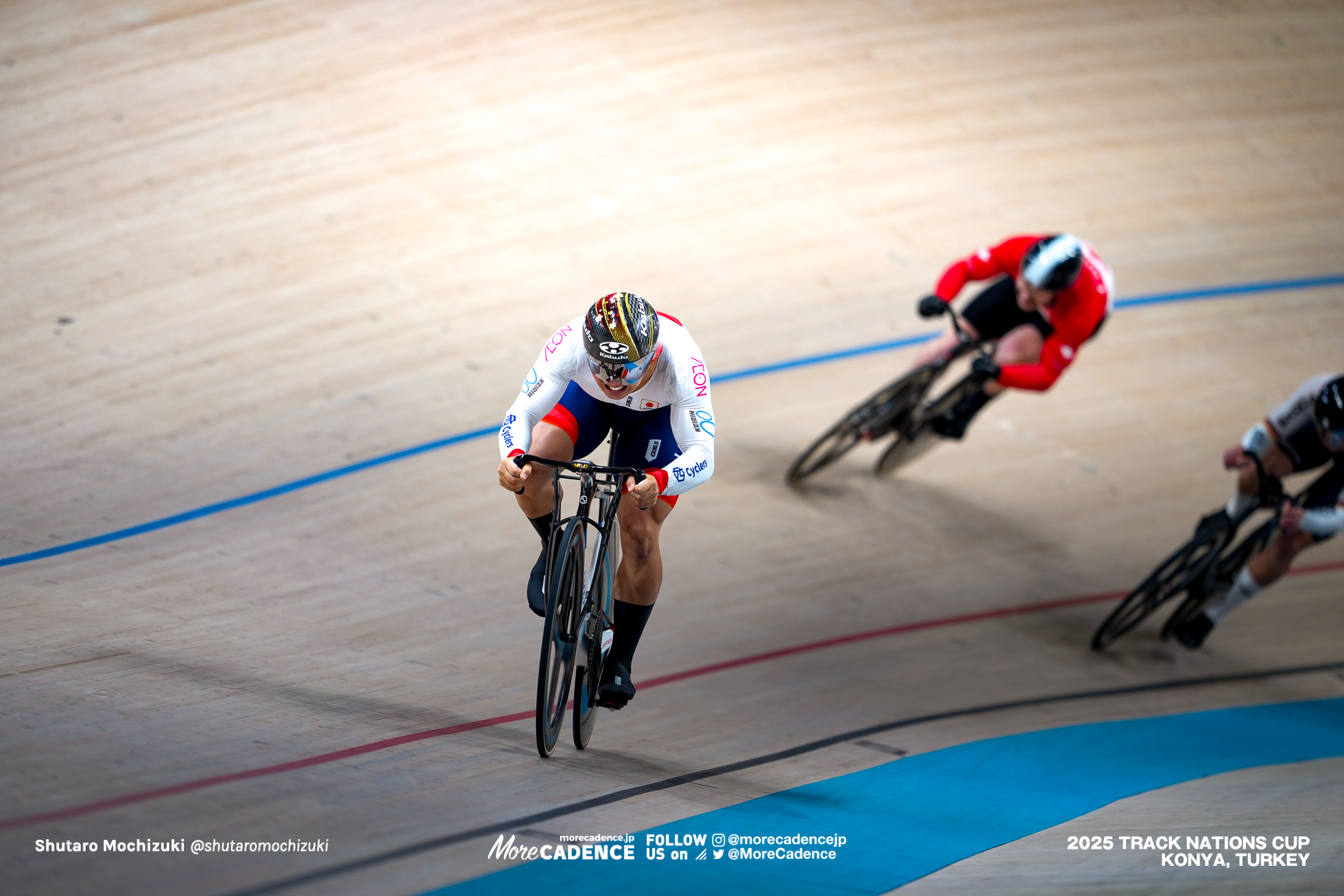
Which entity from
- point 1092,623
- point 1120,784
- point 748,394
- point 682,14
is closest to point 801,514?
point 748,394

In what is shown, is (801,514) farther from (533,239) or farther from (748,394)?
(533,239)

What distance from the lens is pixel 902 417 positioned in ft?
15.1

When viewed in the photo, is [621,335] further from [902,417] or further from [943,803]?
[902,417]

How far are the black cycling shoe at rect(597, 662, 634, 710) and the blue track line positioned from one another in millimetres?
1660

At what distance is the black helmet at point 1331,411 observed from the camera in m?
3.60

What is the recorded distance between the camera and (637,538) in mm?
2826

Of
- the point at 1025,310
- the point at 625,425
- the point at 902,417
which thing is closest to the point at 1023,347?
the point at 1025,310

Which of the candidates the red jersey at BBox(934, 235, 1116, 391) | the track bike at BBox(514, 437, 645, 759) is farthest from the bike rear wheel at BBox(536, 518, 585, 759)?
the red jersey at BBox(934, 235, 1116, 391)

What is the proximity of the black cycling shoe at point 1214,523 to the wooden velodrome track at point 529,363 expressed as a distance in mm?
486

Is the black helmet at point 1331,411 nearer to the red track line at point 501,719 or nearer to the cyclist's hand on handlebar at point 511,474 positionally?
the red track line at point 501,719

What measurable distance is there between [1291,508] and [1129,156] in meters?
3.52

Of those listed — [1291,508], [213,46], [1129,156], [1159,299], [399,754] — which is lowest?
[399,754]

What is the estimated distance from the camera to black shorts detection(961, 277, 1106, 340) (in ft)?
14.6

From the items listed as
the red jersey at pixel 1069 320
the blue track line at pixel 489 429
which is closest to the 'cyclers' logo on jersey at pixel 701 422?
the red jersey at pixel 1069 320
